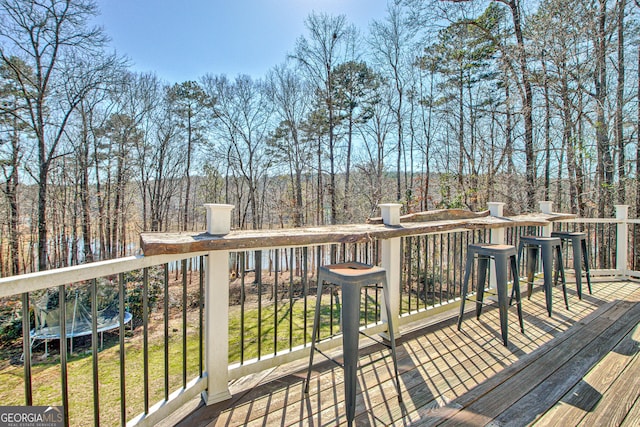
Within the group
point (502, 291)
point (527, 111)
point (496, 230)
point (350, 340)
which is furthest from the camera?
point (527, 111)

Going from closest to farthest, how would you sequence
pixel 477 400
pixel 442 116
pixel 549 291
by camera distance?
pixel 477 400 < pixel 549 291 < pixel 442 116

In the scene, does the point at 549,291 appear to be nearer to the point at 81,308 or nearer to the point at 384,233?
the point at 384,233

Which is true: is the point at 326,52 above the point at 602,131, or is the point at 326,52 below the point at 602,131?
above

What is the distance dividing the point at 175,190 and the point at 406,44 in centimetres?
1318

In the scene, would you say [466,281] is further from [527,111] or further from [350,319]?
[527,111]

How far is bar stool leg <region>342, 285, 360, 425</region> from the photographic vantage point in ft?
4.61

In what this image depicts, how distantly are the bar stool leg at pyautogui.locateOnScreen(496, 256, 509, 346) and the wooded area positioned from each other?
569 centimetres

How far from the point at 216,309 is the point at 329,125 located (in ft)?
38.3

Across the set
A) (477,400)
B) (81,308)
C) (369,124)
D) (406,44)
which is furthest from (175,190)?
(477,400)

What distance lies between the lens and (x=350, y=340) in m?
1.44

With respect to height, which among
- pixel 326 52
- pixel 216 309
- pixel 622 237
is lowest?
pixel 216 309

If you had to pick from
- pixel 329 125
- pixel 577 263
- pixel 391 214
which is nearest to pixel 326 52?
pixel 329 125

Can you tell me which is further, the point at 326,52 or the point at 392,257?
the point at 326,52

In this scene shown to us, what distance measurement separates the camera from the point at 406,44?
11484 mm
